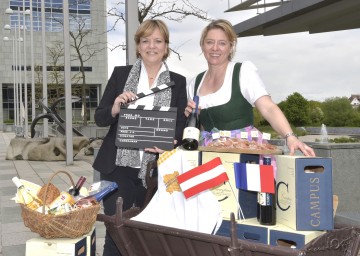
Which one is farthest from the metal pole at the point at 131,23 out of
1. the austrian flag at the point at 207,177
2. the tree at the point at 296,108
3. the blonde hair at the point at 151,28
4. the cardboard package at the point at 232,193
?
the tree at the point at 296,108

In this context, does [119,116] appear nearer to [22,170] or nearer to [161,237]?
[161,237]

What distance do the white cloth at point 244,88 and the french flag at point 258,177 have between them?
0.70m

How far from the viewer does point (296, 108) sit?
115 feet

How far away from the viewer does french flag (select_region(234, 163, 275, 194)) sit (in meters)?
2.60

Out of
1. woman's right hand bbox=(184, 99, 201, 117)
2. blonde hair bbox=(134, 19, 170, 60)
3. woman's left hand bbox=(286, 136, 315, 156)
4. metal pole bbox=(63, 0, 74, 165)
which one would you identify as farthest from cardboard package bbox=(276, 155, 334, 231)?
metal pole bbox=(63, 0, 74, 165)

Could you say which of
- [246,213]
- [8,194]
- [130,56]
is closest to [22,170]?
[8,194]

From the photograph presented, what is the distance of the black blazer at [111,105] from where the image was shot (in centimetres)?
354

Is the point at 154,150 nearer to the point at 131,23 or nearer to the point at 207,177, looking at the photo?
the point at 207,177

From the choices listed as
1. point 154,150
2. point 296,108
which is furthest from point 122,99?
point 296,108

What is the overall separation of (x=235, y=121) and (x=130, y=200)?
92 centimetres

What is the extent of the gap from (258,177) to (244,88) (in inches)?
31.7

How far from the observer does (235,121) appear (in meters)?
3.28

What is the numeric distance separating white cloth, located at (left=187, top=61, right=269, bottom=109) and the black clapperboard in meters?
0.23

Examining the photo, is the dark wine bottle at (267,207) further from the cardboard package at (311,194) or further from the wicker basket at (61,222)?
the wicker basket at (61,222)
